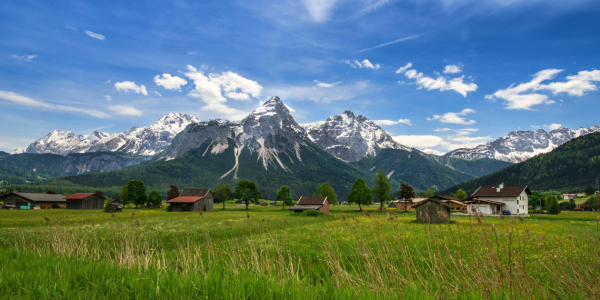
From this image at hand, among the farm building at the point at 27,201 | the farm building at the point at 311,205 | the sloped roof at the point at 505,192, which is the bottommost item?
the farm building at the point at 311,205

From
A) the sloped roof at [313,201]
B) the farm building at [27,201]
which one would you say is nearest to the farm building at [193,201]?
the sloped roof at [313,201]

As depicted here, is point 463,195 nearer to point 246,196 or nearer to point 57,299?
point 246,196

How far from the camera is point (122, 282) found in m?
5.80

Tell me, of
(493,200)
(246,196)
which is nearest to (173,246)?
(246,196)

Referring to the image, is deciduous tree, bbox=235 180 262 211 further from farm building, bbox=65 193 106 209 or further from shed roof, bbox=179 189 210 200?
farm building, bbox=65 193 106 209

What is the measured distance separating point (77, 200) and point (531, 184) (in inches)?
8853

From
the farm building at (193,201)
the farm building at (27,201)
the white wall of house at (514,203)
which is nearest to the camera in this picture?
the white wall of house at (514,203)

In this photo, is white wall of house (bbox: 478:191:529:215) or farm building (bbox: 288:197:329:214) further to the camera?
farm building (bbox: 288:197:329:214)

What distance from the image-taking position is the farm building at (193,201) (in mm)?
73562

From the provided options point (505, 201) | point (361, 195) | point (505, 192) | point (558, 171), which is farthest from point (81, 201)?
point (558, 171)

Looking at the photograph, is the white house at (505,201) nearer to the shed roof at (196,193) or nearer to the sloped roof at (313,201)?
the sloped roof at (313,201)

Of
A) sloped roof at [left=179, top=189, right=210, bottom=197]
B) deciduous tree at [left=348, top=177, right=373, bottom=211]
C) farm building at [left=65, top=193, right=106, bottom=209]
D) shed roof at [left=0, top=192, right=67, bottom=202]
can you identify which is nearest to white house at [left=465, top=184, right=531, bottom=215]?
deciduous tree at [left=348, top=177, right=373, bottom=211]

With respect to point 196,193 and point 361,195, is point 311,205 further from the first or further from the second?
point 196,193

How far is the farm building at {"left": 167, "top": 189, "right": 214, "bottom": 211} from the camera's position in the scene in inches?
2896
